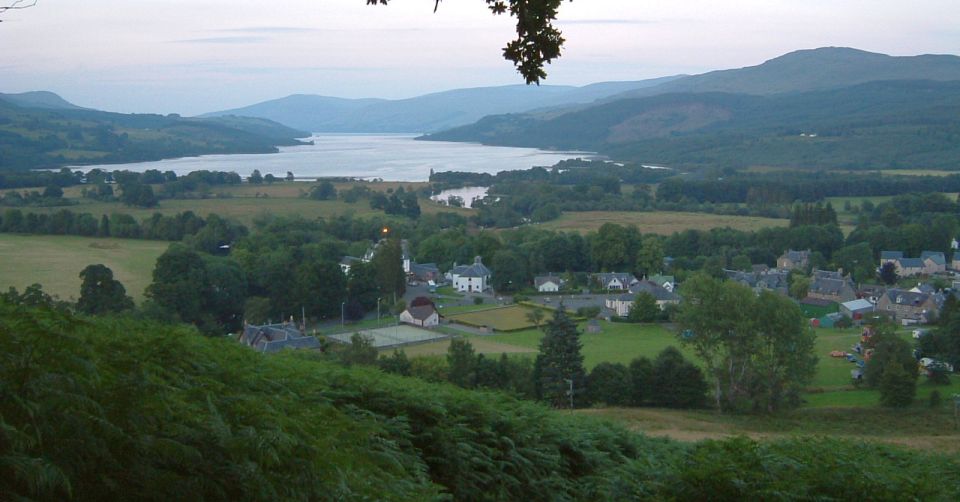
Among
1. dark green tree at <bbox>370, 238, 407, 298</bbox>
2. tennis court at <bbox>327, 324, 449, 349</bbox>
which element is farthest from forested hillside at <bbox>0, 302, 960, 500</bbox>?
dark green tree at <bbox>370, 238, 407, 298</bbox>

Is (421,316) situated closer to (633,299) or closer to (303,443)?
(633,299)

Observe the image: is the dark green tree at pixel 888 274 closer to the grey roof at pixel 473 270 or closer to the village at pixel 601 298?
the village at pixel 601 298

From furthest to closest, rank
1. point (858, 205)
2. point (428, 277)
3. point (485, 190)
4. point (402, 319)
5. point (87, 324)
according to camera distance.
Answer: point (485, 190) < point (858, 205) < point (428, 277) < point (402, 319) < point (87, 324)

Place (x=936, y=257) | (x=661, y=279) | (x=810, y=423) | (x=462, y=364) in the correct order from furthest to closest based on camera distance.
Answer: (x=936, y=257), (x=661, y=279), (x=462, y=364), (x=810, y=423)

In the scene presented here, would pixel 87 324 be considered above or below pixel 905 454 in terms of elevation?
above

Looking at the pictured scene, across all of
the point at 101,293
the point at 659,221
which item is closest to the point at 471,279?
the point at 101,293

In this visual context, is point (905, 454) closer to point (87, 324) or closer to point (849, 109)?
point (87, 324)

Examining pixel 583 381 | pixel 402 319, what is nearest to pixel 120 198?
pixel 402 319

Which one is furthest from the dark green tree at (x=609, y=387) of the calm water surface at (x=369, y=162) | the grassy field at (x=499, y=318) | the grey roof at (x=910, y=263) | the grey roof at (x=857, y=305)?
the calm water surface at (x=369, y=162)
